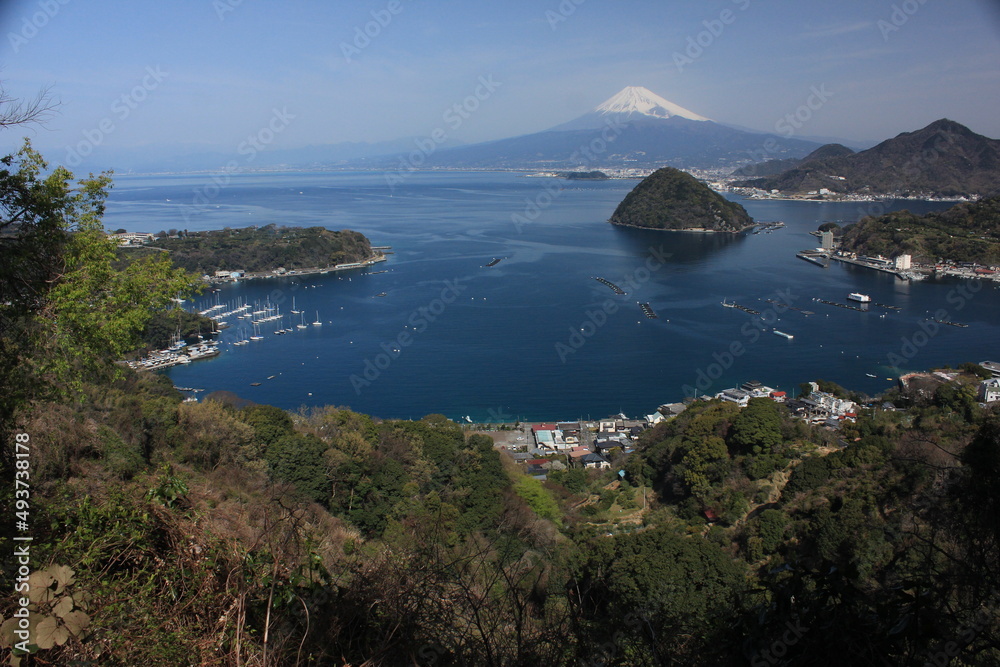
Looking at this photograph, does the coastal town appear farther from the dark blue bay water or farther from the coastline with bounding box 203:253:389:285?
the coastline with bounding box 203:253:389:285

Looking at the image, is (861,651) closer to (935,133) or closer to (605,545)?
(605,545)

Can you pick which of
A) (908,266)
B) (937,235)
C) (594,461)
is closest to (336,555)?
(594,461)

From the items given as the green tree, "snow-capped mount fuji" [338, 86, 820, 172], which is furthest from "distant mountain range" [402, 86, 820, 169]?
the green tree

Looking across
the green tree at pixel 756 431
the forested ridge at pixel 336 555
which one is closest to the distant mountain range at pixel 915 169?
the green tree at pixel 756 431

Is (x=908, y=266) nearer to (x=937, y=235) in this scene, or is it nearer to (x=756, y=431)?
(x=937, y=235)

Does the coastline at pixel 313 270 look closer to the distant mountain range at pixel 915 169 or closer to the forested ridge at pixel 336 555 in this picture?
the forested ridge at pixel 336 555

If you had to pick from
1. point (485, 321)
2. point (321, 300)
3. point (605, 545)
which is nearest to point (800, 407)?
point (605, 545)
